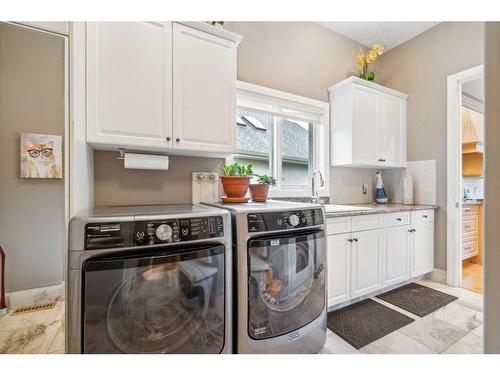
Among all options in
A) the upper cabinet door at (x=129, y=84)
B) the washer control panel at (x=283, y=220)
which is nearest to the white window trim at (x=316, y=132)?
the upper cabinet door at (x=129, y=84)

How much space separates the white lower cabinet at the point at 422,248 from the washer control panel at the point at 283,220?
1.70m

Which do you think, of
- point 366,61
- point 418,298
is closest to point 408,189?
point 418,298

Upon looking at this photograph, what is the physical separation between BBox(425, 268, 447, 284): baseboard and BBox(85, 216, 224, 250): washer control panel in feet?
9.43

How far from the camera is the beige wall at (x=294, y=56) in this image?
7.73ft

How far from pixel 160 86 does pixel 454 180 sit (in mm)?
3101

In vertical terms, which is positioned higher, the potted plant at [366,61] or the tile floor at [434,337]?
the potted plant at [366,61]

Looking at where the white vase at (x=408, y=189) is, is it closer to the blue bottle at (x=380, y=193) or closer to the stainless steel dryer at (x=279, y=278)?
the blue bottle at (x=380, y=193)

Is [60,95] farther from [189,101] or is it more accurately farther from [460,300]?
[460,300]

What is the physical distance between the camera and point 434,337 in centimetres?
175

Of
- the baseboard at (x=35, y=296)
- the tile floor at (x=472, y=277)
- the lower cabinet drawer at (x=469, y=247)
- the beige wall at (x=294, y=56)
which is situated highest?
the beige wall at (x=294, y=56)

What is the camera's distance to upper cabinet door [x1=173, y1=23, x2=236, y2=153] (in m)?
1.63

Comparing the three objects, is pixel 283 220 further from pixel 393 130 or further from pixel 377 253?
pixel 393 130
